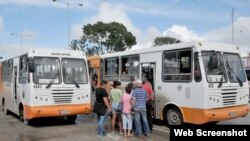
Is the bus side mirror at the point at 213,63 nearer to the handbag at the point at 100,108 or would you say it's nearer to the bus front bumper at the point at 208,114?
the bus front bumper at the point at 208,114

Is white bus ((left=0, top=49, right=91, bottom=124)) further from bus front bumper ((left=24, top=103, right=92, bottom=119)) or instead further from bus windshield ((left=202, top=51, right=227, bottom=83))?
bus windshield ((left=202, top=51, right=227, bottom=83))

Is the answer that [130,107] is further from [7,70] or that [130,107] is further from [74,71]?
[7,70]

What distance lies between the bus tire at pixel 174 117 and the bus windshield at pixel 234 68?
6.83 feet

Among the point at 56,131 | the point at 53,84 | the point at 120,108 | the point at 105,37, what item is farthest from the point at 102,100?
the point at 105,37

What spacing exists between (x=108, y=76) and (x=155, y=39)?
59641 mm

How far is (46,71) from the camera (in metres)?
14.0

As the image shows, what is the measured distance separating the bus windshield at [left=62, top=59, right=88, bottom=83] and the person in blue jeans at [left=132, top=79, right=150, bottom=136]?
11.1 feet

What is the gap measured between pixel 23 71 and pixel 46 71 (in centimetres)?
128

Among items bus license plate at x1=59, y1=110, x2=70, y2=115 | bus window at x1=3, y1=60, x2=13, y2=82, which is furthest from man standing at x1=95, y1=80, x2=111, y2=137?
bus window at x1=3, y1=60, x2=13, y2=82

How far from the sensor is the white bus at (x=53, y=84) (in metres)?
13.8

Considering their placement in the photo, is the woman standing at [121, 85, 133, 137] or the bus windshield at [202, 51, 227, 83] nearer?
the woman standing at [121, 85, 133, 137]

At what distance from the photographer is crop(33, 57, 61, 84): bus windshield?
547 inches

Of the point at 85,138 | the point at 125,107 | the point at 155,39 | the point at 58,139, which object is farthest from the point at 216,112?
the point at 155,39

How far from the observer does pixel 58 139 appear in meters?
11.6
